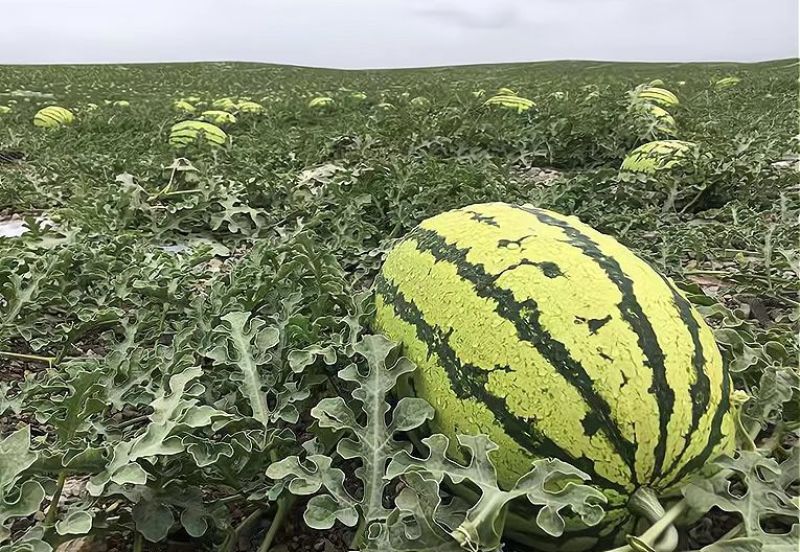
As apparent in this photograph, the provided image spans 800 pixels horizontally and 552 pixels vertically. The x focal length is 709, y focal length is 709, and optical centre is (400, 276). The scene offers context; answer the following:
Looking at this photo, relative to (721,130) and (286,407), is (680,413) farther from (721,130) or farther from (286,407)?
(721,130)

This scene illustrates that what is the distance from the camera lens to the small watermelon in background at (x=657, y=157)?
166 inches

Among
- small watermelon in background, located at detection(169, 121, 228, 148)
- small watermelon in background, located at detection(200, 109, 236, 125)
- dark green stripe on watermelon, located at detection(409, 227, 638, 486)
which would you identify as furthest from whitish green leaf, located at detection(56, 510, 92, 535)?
small watermelon in background, located at detection(200, 109, 236, 125)

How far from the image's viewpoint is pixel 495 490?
1.36 metres

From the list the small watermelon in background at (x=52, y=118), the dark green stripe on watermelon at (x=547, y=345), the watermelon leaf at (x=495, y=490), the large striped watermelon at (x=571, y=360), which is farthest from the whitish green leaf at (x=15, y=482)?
the small watermelon in background at (x=52, y=118)

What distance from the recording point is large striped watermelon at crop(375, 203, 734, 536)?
1511mm

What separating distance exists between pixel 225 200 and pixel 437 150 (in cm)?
207

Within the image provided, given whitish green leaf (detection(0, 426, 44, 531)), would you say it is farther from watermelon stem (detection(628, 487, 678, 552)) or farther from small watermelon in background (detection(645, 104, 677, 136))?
small watermelon in background (detection(645, 104, 677, 136))

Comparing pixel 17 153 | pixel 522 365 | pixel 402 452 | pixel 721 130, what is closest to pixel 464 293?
pixel 522 365

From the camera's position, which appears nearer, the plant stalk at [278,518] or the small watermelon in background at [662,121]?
the plant stalk at [278,518]

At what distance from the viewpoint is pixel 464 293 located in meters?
1.80

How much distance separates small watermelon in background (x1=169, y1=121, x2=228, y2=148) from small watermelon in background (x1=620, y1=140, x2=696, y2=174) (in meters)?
3.70

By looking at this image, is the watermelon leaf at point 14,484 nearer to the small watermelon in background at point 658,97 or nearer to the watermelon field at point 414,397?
the watermelon field at point 414,397

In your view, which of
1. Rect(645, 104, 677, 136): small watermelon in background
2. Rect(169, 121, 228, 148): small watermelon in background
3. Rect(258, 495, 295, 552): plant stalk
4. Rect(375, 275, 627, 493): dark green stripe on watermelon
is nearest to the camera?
Rect(375, 275, 627, 493): dark green stripe on watermelon

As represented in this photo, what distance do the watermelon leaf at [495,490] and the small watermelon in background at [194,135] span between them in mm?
5465
